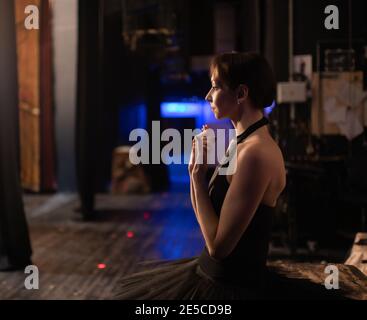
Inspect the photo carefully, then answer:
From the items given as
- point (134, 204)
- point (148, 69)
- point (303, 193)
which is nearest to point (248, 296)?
point (303, 193)

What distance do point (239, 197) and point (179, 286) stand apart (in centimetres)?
35

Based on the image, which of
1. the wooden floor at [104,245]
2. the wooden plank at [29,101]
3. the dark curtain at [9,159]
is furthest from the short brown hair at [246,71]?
the wooden plank at [29,101]

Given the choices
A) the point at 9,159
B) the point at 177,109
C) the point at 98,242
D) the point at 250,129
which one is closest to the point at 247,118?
the point at 250,129

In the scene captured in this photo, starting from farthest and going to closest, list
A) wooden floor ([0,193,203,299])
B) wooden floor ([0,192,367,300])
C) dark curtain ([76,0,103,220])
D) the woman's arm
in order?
dark curtain ([76,0,103,220]) < wooden floor ([0,193,203,299]) < wooden floor ([0,192,367,300]) < the woman's arm

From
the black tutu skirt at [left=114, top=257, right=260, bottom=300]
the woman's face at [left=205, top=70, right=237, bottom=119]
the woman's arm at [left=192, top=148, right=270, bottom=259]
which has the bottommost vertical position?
the black tutu skirt at [left=114, top=257, right=260, bottom=300]

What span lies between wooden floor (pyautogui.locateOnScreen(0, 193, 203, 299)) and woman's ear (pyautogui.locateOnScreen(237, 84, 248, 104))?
247 cm

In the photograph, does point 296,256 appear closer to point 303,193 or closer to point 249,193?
point 303,193

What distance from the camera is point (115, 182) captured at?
10289 millimetres

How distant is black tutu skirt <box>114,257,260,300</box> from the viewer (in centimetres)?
156

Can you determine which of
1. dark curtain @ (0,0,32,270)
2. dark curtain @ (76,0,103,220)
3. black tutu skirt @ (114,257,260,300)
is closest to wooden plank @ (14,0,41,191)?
dark curtain @ (76,0,103,220)

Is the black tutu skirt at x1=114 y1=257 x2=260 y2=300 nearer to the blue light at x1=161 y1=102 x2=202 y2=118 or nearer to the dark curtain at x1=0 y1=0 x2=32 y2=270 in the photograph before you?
the dark curtain at x1=0 y1=0 x2=32 y2=270

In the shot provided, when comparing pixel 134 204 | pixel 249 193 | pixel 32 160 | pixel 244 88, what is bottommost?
pixel 134 204

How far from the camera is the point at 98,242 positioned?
573 centimetres

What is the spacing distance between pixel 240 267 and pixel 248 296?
0.29ft
